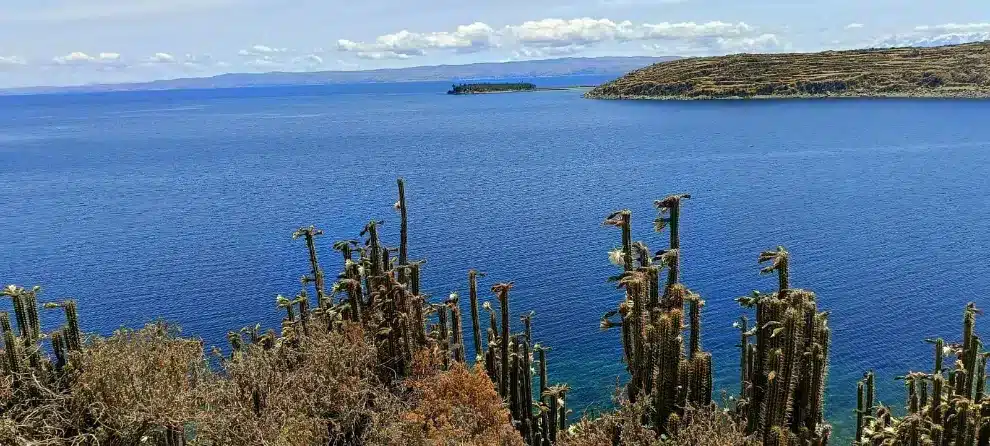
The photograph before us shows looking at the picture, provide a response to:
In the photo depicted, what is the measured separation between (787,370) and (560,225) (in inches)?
1904

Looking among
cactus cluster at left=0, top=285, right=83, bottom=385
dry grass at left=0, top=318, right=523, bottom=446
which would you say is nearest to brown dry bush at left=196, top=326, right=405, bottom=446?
dry grass at left=0, top=318, right=523, bottom=446

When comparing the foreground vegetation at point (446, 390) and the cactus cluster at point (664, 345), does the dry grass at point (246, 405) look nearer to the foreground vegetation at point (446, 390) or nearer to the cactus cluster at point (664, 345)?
the foreground vegetation at point (446, 390)

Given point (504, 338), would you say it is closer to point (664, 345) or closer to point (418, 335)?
point (418, 335)

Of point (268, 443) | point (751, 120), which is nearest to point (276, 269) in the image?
point (268, 443)

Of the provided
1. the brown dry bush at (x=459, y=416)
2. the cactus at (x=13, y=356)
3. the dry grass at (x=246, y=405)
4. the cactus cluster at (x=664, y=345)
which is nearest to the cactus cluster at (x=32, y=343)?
the cactus at (x=13, y=356)

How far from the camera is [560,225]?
71938 millimetres

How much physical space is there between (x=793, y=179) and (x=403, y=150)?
69.6 meters

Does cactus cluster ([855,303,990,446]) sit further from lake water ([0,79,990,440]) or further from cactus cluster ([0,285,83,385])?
cactus cluster ([0,285,83,385])

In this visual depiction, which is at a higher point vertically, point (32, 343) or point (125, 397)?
point (32, 343)

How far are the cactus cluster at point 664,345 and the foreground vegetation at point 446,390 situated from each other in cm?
5

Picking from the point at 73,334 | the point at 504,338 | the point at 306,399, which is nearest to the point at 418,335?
the point at 504,338

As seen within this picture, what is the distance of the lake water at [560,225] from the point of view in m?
48.9

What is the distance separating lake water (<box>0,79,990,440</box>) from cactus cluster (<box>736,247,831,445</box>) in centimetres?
1400

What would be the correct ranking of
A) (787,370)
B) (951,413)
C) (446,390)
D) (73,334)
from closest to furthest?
(787,370)
(951,413)
(446,390)
(73,334)
